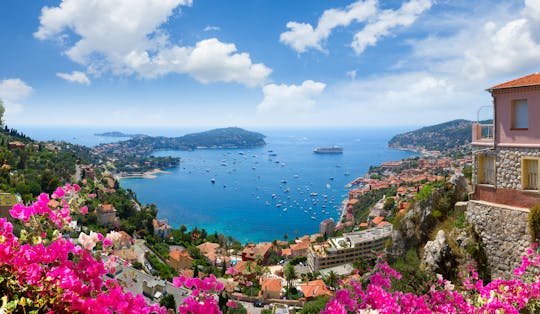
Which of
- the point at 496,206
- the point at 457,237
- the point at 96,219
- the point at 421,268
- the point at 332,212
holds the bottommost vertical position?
the point at 332,212

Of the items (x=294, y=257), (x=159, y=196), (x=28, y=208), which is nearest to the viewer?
(x=28, y=208)

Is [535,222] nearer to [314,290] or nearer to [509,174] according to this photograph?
[509,174]

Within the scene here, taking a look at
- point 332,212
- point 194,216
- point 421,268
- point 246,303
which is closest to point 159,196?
point 194,216

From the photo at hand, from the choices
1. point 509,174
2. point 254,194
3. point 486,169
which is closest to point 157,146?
point 254,194

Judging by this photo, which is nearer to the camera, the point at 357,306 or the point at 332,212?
the point at 357,306

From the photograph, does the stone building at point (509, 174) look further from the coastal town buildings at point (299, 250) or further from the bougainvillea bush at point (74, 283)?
the coastal town buildings at point (299, 250)

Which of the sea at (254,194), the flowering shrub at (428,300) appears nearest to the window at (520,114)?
the flowering shrub at (428,300)

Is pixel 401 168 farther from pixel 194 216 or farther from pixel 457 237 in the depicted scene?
pixel 457 237
